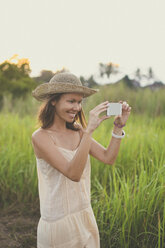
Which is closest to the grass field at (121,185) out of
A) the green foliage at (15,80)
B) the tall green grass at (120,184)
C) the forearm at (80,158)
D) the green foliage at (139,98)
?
the tall green grass at (120,184)

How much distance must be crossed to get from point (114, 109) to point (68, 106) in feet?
0.78

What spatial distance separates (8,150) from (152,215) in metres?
2.10

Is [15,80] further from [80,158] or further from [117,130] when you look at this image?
[80,158]

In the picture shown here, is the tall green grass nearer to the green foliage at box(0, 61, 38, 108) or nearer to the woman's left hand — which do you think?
the woman's left hand

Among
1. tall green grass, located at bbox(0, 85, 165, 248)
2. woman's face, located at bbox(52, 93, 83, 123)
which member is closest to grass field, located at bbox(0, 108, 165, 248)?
tall green grass, located at bbox(0, 85, 165, 248)

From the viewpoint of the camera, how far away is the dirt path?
2.63m

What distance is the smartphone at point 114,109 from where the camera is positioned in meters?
1.56

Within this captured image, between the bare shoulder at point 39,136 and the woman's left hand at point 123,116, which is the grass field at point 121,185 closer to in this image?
the woman's left hand at point 123,116

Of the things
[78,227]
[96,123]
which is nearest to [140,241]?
[78,227]

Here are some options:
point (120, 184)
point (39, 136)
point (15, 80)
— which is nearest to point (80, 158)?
point (39, 136)

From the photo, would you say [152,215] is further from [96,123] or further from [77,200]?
[96,123]

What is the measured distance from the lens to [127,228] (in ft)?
7.36

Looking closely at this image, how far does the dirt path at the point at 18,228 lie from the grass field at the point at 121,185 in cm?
16

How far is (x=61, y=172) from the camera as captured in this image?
5.09 ft
